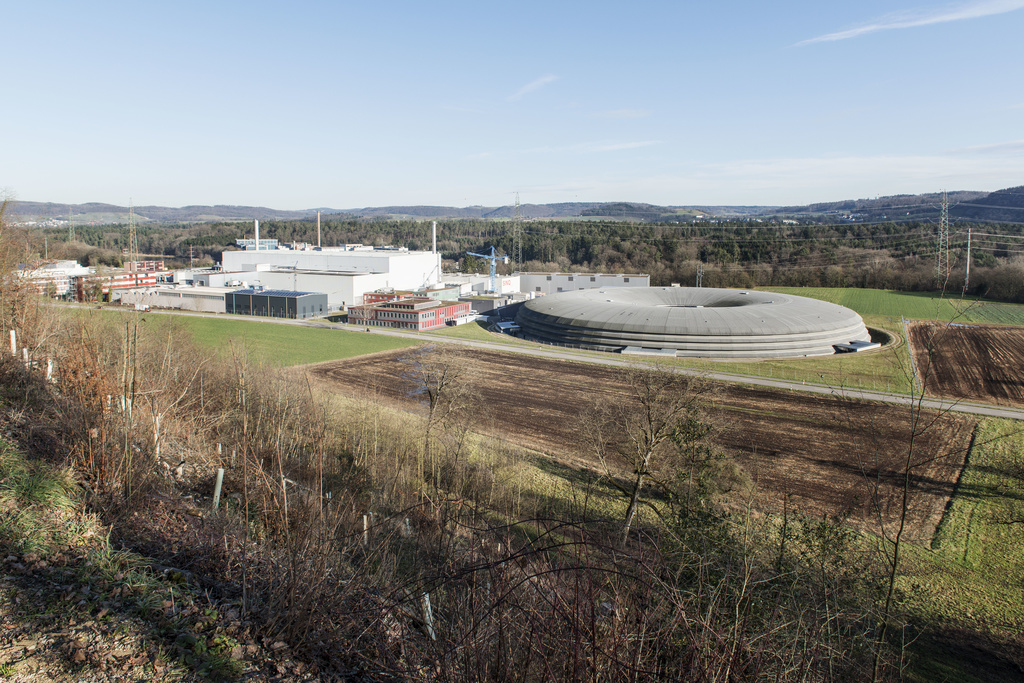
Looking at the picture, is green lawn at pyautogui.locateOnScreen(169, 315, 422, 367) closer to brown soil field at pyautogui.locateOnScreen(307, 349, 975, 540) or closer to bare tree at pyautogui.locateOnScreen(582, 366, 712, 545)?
brown soil field at pyautogui.locateOnScreen(307, 349, 975, 540)

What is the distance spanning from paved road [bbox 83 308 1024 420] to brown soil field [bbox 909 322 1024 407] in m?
1.75

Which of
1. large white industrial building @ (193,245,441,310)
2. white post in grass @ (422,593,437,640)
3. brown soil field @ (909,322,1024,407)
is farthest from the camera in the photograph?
large white industrial building @ (193,245,441,310)

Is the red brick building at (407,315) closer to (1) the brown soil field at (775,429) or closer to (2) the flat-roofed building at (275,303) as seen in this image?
(2) the flat-roofed building at (275,303)

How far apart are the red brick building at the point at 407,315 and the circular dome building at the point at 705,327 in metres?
9.01

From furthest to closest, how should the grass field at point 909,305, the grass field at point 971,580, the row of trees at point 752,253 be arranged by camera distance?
the row of trees at point 752,253, the grass field at point 909,305, the grass field at point 971,580

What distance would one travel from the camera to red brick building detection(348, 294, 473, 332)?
2244 inches

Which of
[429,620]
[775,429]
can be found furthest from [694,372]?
[429,620]

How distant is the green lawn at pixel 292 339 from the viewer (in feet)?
142

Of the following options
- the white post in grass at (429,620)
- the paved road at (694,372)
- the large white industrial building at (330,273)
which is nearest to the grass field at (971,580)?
the paved road at (694,372)

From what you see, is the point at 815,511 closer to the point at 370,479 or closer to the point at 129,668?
the point at 370,479

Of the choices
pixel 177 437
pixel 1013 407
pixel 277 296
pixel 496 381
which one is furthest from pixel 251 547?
pixel 277 296

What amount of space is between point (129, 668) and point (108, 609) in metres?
1.05

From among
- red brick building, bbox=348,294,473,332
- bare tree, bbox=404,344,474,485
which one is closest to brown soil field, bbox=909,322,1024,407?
bare tree, bbox=404,344,474,485

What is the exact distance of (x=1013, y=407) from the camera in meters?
32.4
